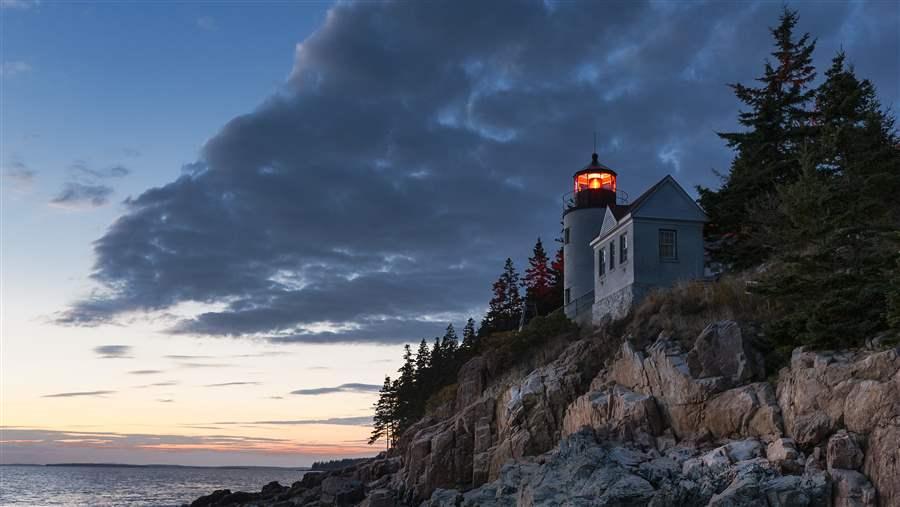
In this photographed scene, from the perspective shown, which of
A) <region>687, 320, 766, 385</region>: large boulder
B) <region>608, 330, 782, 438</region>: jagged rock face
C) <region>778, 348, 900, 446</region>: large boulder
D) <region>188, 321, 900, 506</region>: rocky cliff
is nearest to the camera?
<region>188, 321, 900, 506</region>: rocky cliff

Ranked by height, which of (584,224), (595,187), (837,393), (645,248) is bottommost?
(837,393)

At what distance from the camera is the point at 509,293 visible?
72125mm

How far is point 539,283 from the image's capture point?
62.7 m

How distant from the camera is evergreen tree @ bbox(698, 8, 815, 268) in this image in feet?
118

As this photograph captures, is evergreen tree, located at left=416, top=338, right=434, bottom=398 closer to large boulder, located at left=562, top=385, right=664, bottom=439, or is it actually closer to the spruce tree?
the spruce tree

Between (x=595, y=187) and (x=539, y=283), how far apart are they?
1992cm

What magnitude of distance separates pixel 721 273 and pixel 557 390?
1120 cm

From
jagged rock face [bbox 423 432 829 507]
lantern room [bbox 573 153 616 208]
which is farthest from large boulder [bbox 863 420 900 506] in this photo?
lantern room [bbox 573 153 616 208]

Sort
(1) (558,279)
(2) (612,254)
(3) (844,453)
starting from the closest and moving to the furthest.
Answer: (3) (844,453)
(2) (612,254)
(1) (558,279)

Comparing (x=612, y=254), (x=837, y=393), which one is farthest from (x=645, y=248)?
(x=837, y=393)

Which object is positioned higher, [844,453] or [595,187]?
[595,187]

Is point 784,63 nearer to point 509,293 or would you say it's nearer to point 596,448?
point 596,448

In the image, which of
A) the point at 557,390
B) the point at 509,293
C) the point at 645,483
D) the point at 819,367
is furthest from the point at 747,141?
the point at 509,293

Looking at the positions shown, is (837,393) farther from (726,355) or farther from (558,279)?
(558,279)
